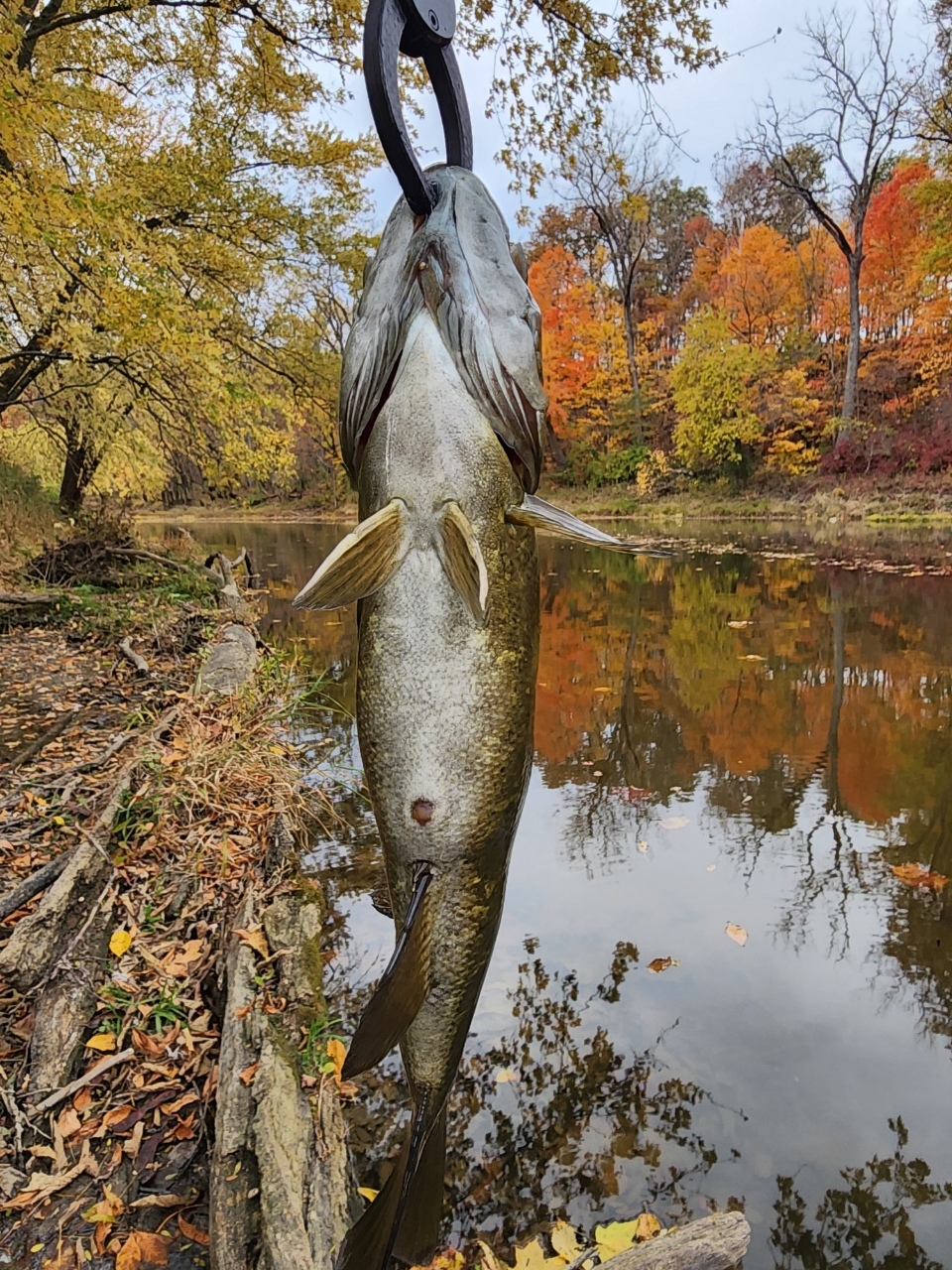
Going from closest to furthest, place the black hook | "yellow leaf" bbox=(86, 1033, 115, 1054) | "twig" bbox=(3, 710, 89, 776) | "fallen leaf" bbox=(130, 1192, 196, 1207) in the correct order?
the black hook, "fallen leaf" bbox=(130, 1192, 196, 1207), "yellow leaf" bbox=(86, 1033, 115, 1054), "twig" bbox=(3, 710, 89, 776)

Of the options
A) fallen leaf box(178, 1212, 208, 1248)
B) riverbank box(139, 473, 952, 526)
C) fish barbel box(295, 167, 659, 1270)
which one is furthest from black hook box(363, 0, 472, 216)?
riverbank box(139, 473, 952, 526)

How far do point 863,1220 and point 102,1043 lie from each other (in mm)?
2919

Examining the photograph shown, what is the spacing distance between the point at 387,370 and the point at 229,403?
35.7 feet

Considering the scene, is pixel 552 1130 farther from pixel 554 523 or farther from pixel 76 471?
pixel 76 471

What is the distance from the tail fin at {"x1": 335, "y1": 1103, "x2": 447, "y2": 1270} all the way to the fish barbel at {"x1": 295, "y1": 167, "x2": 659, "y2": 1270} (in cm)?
44

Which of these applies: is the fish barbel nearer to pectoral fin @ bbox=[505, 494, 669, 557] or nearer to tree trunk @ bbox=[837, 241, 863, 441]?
pectoral fin @ bbox=[505, 494, 669, 557]

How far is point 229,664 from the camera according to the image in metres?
7.41

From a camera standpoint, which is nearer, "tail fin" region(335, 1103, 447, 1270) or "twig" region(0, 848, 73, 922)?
"tail fin" region(335, 1103, 447, 1270)

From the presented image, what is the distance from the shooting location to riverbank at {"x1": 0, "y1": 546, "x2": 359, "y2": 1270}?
2199 millimetres

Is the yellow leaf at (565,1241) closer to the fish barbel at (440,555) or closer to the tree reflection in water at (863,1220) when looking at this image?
the tree reflection in water at (863,1220)

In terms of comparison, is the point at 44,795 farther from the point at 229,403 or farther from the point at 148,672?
the point at 229,403

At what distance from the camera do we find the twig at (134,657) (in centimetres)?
794

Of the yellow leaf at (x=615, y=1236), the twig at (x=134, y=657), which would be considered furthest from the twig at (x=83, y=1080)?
the twig at (x=134, y=657)

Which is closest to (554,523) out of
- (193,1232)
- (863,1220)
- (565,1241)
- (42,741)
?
(193,1232)
